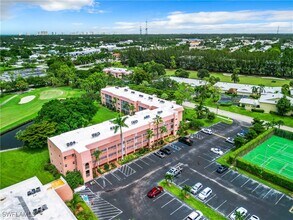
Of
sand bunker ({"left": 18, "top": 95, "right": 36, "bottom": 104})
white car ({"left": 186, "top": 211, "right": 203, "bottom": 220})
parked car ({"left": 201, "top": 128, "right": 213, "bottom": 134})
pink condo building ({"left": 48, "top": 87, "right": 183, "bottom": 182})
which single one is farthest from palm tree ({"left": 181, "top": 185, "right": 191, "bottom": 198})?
sand bunker ({"left": 18, "top": 95, "right": 36, "bottom": 104})

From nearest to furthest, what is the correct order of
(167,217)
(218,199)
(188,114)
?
(167,217)
(218,199)
(188,114)

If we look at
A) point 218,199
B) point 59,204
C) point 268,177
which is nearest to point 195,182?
point 218,199

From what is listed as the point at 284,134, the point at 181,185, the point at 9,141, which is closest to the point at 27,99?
the point at 9,141

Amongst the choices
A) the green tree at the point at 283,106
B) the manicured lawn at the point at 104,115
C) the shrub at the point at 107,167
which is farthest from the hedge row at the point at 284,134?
the manicured lawn at the point at 104,115

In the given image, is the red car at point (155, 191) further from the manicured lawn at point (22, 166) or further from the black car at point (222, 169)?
the manicured lawn at point (22, 166)

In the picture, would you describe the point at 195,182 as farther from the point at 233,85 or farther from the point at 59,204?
the point at 233,85

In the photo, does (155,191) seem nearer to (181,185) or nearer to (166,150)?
(181,185)
